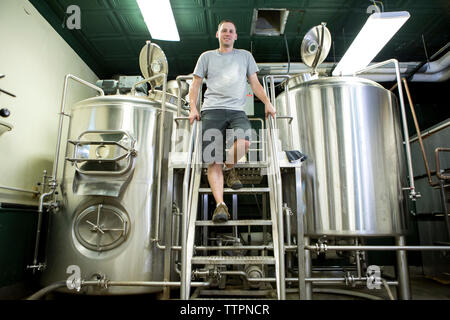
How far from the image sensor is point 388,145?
314cm

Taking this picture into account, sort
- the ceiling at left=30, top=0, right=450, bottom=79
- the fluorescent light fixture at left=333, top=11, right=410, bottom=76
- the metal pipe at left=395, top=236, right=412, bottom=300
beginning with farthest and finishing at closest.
Answer: 1. the ceiling at left=30, top=0, right=450, bottom=79
2. the fluorescent light fixture at left=333, top=11, right=410, bottom=76
3. the metal pipe at left=395, top=236, right=412, bottom=300

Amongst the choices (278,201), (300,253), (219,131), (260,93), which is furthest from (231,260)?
(260,93)

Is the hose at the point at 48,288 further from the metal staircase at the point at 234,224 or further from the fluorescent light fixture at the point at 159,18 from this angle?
the fluorescent light fixture at the point at 159,18

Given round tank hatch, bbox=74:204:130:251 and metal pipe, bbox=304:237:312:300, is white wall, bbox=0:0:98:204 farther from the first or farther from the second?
metal pipe, bbox=304:237:312:300

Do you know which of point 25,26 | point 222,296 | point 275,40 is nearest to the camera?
point 222,296

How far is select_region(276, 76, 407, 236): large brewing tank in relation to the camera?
294cm

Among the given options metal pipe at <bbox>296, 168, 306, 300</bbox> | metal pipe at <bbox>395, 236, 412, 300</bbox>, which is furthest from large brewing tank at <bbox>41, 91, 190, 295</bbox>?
metal pipe at <bbox>395, 236, 412, 300</bbox>

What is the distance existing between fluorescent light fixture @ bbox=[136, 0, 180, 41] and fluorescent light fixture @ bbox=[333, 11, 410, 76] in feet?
8.25

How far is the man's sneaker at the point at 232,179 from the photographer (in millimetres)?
2471

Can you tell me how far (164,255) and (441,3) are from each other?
5035mm
